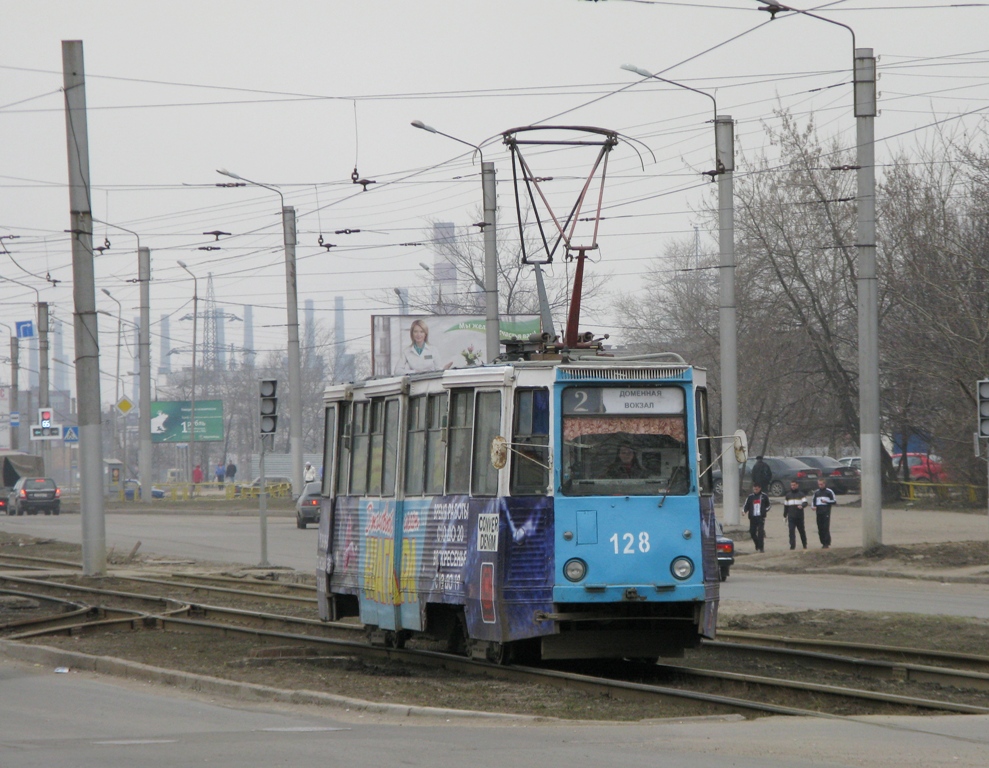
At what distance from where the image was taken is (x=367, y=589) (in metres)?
13.7

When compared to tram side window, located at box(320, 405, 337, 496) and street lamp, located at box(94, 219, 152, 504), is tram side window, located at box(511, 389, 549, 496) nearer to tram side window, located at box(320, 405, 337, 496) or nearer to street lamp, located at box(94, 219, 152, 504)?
tram side window, located at box(320, 405, 337, 496)

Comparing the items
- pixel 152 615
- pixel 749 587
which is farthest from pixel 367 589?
pixel 749 587

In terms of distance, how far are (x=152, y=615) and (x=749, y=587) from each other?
933 cm

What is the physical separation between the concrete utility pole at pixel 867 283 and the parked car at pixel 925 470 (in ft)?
55.7

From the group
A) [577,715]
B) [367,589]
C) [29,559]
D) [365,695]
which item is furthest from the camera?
[29,559]

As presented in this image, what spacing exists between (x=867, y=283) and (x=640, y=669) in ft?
43.3

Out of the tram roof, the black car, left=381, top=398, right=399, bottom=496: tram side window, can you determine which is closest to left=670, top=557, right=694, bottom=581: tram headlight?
the tram roof

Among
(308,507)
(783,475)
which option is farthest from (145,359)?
(783,475)

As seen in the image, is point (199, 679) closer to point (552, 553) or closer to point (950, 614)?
point (552, 553)

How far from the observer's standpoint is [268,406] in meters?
23.2

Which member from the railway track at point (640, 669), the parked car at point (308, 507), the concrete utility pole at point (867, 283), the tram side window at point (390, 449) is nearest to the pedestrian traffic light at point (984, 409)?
the concrete utility pole at point (867, 283)

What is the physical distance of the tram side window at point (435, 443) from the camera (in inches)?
491

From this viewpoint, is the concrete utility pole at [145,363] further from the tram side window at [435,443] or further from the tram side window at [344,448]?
the tram side window at [435,443]

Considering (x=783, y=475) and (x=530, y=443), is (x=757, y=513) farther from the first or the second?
(x=783, y=475)
